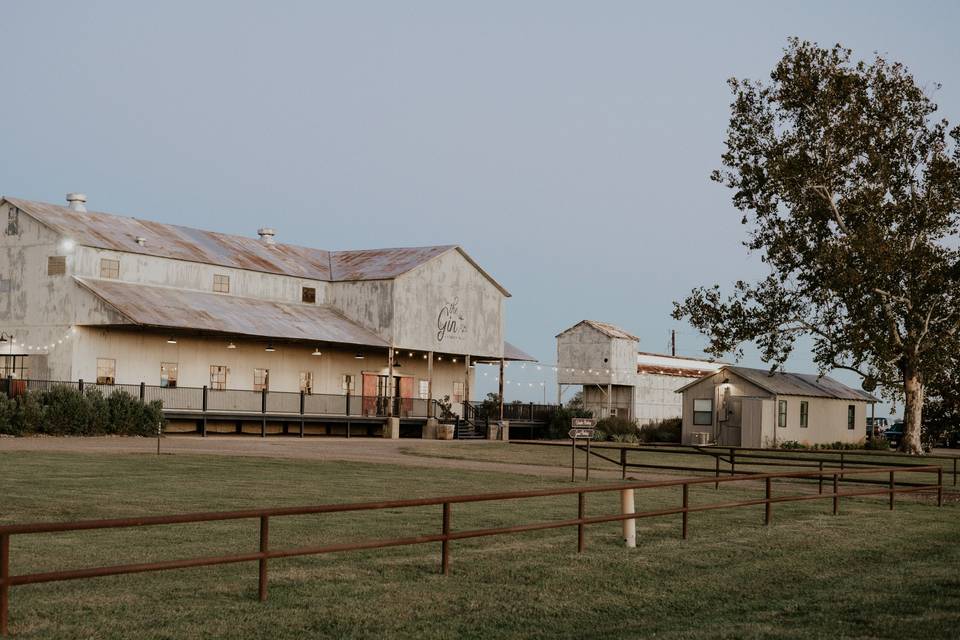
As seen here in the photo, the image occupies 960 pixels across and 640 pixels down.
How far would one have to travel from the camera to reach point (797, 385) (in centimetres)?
5741

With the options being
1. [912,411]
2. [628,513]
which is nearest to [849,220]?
[912,411]

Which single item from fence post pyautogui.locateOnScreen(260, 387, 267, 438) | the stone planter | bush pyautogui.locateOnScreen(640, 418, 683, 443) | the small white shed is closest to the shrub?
bush pyautogui.locateOnScreen(640, 418, 683, 443)

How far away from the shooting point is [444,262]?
54688mm

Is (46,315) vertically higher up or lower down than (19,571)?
higher up

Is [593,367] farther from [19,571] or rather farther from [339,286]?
[19,571]

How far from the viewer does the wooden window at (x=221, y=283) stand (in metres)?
48.7

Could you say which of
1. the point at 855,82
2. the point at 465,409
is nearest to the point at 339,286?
the point at 465,409

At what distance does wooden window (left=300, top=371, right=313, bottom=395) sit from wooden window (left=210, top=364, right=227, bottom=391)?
408 cm

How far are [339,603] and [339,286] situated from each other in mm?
43412

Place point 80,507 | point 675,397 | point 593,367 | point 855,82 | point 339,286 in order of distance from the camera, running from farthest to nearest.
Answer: point 675,397 → point 593,367 → point 339,286 → point 855,82 → point 80,507

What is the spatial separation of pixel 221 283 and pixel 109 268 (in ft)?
17.7

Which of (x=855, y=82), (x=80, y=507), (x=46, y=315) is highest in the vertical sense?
(x=855, y=82)

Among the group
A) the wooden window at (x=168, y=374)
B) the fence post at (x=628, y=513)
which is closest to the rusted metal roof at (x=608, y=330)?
the wooden window at (x=168, y=374)

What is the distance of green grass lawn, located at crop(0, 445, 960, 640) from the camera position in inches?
392
